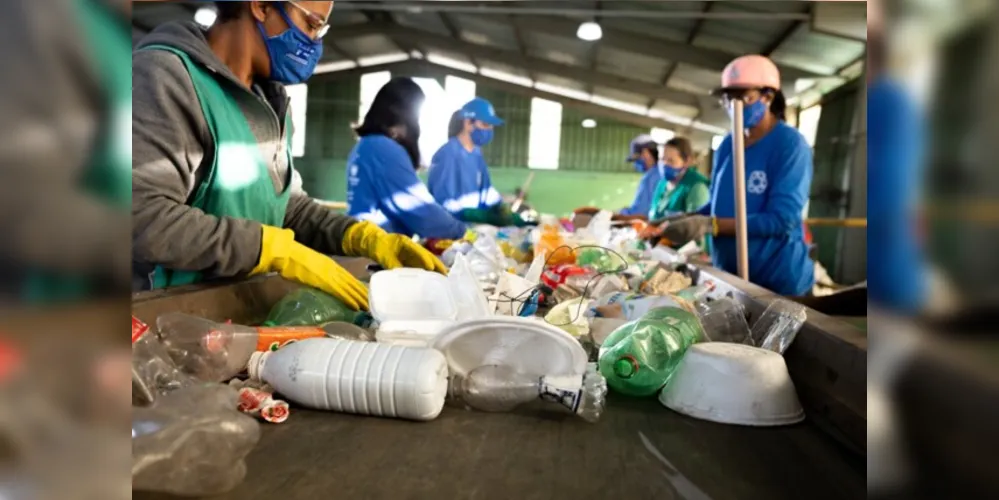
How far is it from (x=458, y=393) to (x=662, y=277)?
1.31 meters

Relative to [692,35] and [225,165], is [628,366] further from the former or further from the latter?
[692,35]

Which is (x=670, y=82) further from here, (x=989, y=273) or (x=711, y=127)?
(x=989, y=273)

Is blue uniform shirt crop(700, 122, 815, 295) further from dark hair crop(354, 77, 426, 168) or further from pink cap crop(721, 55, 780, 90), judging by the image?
dark hair crop(354, 77, 426, 168)

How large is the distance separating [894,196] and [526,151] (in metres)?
15.3

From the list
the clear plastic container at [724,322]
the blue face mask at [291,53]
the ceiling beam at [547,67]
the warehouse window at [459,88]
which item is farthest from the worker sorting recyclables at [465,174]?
the warehouse window at [459,88]

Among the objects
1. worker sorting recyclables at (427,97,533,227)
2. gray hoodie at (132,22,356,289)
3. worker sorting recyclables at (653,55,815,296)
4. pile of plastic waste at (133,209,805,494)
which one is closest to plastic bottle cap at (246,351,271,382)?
pile of plastic waste at (133,209,805,494)

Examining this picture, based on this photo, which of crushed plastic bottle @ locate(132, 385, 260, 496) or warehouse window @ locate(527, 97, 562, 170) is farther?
warehouse window @ locate(527, 97, 562, 170)

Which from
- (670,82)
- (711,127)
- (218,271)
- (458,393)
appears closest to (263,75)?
(218,271)

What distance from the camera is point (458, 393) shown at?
40.9 inches

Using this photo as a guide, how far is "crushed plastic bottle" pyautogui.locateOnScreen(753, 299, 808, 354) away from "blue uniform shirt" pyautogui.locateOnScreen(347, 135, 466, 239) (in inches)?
98.3

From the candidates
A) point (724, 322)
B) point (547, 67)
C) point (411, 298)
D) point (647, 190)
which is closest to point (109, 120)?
point (411, 298)

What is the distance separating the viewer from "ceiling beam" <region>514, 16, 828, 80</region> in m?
9.08

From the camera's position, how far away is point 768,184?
9.33 feet

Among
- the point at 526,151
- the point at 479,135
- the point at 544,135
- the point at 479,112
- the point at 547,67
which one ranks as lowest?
the point at 479,135
